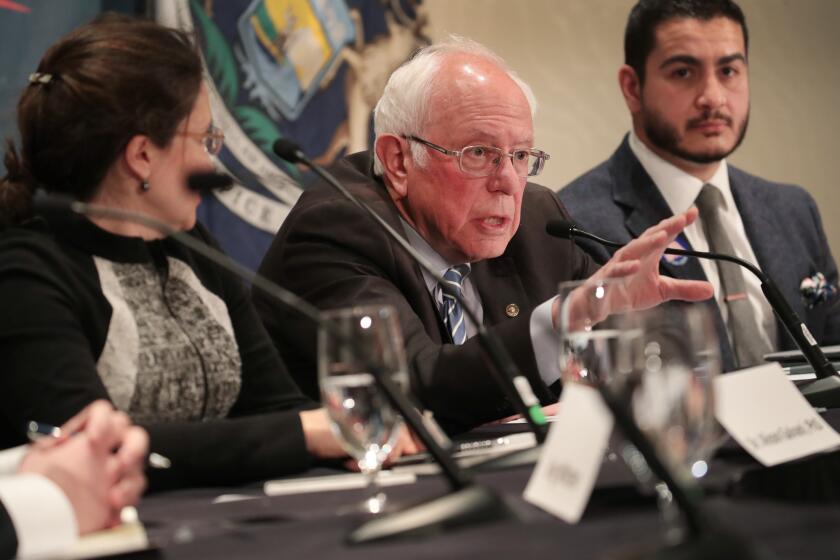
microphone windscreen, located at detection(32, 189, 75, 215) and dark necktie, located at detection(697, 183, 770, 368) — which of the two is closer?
microphone windscreen, located at detection(32, 189, 75, 215)

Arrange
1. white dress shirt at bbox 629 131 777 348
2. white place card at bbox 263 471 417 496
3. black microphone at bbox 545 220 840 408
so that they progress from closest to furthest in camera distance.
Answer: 1. white place card at bbox 263 471 417 496
2. black microphone at bbox 545 220 840 408
3. white dress shirt at bbox 629 131 777 348

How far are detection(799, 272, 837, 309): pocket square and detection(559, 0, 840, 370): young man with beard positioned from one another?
0.05 ft

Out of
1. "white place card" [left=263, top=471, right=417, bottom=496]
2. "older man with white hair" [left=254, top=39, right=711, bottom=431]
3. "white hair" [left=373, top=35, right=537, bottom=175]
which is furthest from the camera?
"white hair" [left=373, top=35, right=537, bottom=175]

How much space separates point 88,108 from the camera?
1819 millimetres

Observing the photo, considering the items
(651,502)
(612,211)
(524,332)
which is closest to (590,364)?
(651,502)

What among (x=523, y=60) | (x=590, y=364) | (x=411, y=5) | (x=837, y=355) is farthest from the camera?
(x=523, y=60)

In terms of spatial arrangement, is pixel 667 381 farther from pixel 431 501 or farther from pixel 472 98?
pixel 472 98

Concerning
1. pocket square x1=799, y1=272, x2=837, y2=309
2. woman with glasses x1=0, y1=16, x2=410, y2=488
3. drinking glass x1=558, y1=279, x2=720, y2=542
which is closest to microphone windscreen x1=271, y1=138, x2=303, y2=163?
woman with glasses x1=0, y1=16, x2=410, y2=488

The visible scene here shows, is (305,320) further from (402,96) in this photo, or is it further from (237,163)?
(237,163)

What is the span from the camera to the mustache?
3588 mm

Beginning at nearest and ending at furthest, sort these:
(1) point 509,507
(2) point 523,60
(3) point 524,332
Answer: (1) point 509,507 → (3) point 524,332 → (2) point 523,60

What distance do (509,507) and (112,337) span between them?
868 mm

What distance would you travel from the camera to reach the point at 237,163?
3.66 m

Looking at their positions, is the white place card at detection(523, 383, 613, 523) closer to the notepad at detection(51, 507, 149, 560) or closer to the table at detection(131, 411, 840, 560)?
the table at detection(131, 411, 840, 560)
